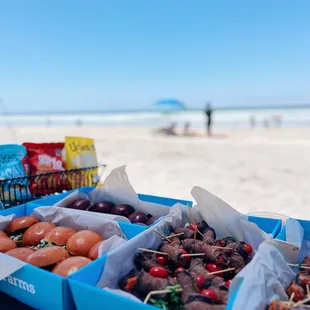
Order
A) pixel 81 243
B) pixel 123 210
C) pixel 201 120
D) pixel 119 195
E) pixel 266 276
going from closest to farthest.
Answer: pixel 266 276 → pixel 81 243 → pixel 123 210 → pixel 119 195 → pixel 201 120

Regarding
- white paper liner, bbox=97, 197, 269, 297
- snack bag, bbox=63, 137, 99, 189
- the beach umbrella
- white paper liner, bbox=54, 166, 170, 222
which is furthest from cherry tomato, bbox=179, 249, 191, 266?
the beach umbrella

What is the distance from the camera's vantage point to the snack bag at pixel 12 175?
155cm

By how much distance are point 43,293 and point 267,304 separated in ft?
2.00

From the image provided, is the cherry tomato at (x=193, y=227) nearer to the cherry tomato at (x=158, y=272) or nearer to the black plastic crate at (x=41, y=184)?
the cherry tomato at (x=158, y=272)

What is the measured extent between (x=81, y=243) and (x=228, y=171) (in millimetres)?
4721

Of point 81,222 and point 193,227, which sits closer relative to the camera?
point 193,227

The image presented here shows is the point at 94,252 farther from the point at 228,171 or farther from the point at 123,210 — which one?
the point at 228,171

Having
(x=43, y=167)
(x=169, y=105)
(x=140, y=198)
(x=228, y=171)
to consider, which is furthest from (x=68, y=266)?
(x=169, y=105)

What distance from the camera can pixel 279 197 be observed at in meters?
4.09

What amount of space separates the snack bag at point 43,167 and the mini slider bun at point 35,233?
1.51 ft

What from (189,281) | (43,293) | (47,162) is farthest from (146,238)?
(47,162)

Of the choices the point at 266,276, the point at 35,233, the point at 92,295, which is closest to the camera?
the point at 92,295

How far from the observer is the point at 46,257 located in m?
0.99

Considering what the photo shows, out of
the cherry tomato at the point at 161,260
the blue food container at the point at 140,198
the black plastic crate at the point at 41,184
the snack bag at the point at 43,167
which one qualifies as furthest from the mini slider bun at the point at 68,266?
the snack bag at the point at 43,167
